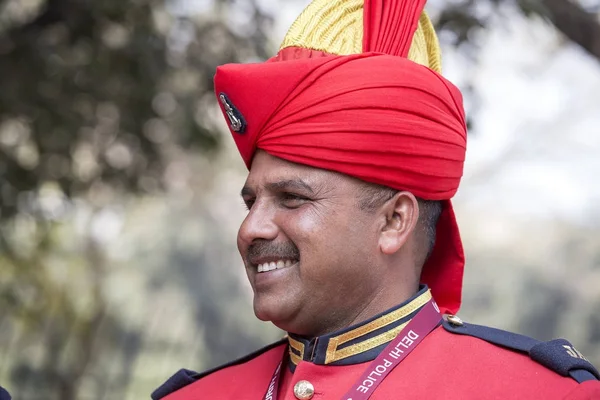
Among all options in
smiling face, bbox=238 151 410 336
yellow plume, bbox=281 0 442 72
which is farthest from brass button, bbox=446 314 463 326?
yellow plume, bbox=281 0 442 72

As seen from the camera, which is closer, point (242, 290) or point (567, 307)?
point (567, 307)

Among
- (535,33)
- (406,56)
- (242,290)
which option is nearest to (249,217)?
(406,56)

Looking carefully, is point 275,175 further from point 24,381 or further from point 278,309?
point 24,381

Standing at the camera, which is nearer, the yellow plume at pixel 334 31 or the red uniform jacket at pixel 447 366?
the red uniform jacket at pixel 447 366

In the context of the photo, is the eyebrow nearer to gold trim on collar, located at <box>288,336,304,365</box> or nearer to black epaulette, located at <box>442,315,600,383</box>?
gold trim on collar, located at <box>288,336,304,365</box>

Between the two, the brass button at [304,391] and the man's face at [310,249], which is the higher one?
the man's face at [310,249]

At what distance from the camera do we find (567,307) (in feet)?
Answer: 29.3

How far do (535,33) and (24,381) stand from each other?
7890 millimetres

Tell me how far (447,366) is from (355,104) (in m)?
0.85

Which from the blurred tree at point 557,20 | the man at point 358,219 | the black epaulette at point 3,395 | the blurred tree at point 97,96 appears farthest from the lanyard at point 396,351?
the blurred tree at point 97,96

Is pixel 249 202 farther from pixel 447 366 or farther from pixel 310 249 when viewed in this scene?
pixel 447 366

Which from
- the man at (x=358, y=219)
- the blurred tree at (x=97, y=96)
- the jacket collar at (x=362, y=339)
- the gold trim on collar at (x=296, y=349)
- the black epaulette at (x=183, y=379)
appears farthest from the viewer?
the blurred tree at (x=97, y=96)

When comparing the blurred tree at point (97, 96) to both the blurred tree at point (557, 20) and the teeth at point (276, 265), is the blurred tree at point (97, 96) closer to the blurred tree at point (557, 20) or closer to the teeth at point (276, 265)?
the blurred tree at point (557, 20)

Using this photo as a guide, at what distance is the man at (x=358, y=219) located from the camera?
118 inches
